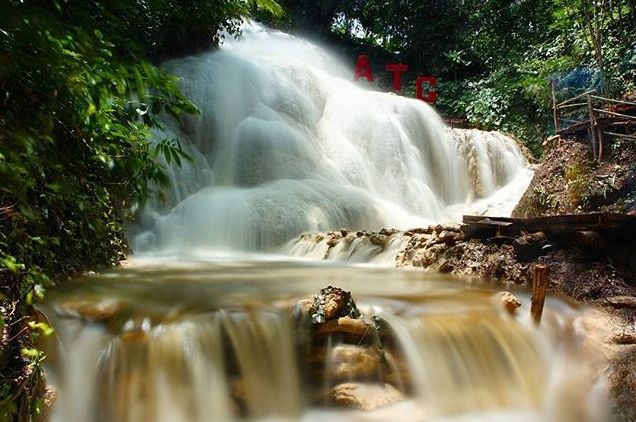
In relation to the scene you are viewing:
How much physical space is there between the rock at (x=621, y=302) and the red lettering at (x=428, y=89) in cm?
1878

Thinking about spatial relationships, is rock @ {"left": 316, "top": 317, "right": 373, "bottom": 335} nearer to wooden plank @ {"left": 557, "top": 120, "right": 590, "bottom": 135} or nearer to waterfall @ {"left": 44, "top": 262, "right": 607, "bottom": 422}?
waterfall @ {"left": 44, "top": 262, "right": 607, "bottom": 422}

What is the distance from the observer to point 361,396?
3.53m

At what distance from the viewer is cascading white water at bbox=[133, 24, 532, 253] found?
32.2ft

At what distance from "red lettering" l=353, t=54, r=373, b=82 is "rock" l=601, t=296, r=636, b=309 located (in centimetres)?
2063

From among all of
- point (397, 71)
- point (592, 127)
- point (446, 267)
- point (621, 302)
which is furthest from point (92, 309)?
point (397, 71)

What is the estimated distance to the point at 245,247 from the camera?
950 cm

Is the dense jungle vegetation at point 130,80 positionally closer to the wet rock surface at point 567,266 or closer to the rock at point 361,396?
the rock at point 361,396

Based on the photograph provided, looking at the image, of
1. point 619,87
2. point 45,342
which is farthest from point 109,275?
point 619,87

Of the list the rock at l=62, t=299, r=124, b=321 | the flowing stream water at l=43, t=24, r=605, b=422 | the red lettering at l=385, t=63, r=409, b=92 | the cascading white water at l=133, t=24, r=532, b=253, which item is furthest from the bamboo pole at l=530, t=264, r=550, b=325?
the red lettering at l=385, t=63, r=409, b=92

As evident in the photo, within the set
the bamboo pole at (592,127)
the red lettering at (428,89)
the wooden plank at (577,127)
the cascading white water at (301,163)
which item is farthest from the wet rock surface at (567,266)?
the red lettering at (428,89)

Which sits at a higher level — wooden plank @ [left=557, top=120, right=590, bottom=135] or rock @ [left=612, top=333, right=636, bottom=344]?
wooden plank @ [left=557, top=120, right=590, bottom=135]

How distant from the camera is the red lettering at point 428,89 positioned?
22.5m

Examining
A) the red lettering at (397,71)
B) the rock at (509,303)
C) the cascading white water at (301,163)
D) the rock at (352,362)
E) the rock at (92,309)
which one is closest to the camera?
the rock at (92,309)

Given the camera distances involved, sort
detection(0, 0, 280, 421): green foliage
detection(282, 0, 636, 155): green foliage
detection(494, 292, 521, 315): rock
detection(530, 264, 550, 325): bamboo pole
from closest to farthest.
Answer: detection(0, 0, 280, 421): green foliage → detection(530, 264, 550, 325): bamboo pole → detection(494, 292, 521, 315): rock → detection(282, 0, 636, 155): green foliage
